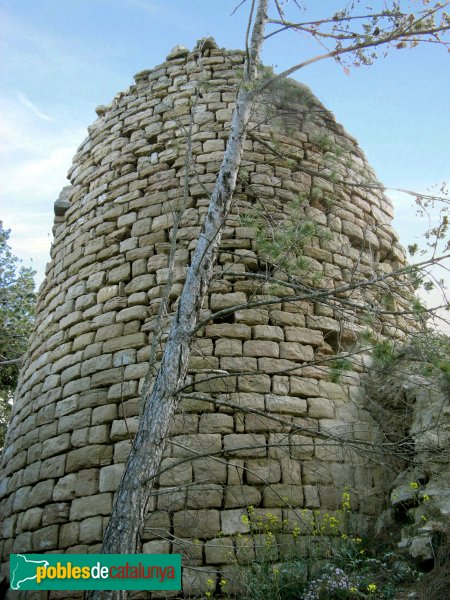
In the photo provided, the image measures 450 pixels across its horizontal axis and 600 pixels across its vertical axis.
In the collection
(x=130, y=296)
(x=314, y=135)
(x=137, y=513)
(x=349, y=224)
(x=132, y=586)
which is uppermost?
(x=314, y=135)

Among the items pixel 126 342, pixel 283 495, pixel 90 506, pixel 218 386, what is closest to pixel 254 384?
pixel 218 386

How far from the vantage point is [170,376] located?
12.7ft

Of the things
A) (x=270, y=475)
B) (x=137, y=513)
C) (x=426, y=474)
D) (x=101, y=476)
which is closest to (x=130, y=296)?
(x=101, y=476)

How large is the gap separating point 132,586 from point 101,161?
4.29m

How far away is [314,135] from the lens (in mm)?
6117

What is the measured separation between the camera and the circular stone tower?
4363 millimetres

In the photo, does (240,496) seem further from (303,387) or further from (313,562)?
(303,387)

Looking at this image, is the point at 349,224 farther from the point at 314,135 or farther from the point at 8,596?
the point at 8,596

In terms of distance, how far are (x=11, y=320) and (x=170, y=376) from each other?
852cm

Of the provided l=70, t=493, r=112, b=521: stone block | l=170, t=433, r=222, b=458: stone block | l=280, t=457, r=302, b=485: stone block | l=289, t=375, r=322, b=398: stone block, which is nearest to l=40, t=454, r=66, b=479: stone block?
l=70, t=493, r=112, b=521: stone block

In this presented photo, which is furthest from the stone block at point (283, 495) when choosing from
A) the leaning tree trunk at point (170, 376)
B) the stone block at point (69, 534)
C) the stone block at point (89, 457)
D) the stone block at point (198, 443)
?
the stone block at point (69, 534)

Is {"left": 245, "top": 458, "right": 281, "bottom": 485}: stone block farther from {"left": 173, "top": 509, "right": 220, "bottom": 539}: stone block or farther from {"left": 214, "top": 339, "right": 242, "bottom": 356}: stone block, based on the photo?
{"left": 214, "top": 339, "right": 242, "bottom": 356}: stone block

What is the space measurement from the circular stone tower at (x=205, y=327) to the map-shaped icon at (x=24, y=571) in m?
0.24

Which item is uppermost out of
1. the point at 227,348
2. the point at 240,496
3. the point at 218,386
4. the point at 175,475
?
the point at 227,348
